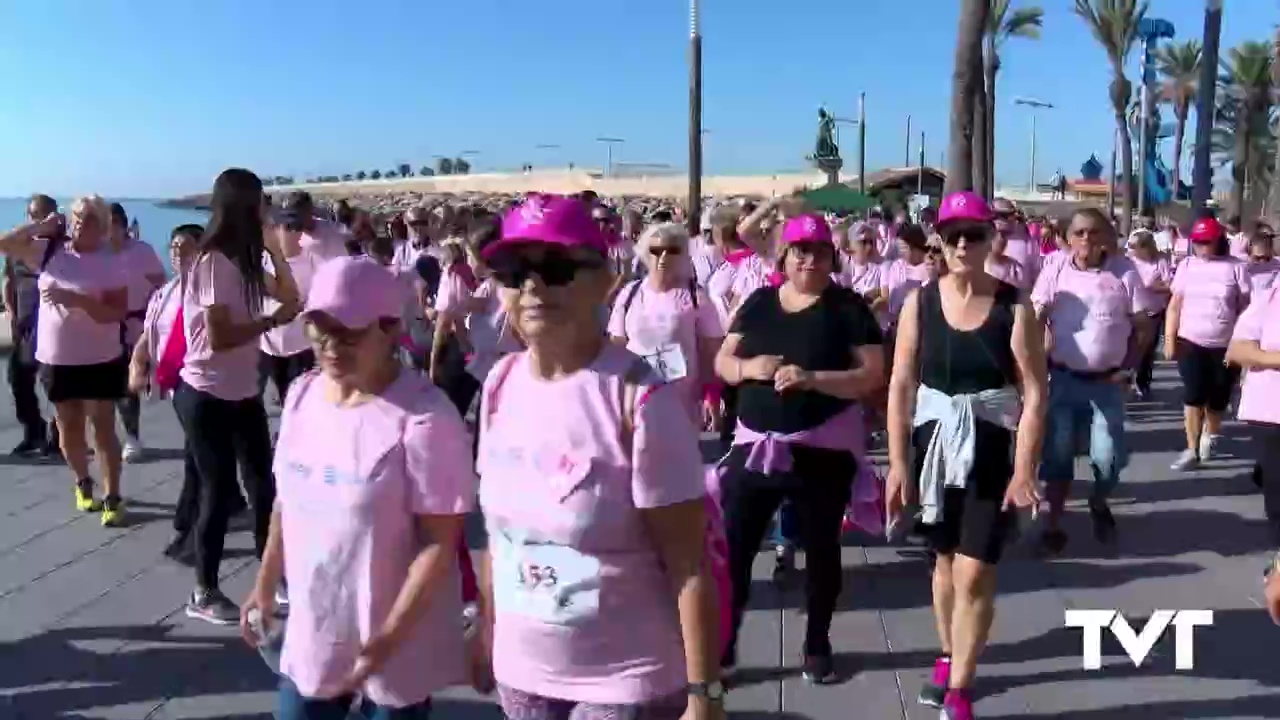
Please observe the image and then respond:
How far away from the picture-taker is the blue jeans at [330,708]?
2.70 m

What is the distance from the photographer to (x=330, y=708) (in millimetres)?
2748

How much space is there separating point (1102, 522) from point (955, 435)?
10.1 feet

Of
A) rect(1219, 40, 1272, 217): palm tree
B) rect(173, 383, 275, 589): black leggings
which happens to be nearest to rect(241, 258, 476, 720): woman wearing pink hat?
rect(173, 383, 275, 589): black leggings

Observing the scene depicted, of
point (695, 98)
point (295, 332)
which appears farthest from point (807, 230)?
point (695, 98)

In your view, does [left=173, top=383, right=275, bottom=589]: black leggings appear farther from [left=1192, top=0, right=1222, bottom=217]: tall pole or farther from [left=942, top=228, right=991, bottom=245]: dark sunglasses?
[left=1192, top=0, right=1222, bottom=217]: tall pole

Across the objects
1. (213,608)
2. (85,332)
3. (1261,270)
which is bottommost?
(213,608)

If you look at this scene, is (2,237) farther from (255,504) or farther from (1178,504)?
(1178,504)

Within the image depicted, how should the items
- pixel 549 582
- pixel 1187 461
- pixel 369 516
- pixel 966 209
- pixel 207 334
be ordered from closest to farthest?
1. pixel 549 582
2. pixel 369 516
3. pixel 966 209
4. pixel 207 334
5. pixel 1187 461

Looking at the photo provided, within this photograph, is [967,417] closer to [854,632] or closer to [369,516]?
[854,632]

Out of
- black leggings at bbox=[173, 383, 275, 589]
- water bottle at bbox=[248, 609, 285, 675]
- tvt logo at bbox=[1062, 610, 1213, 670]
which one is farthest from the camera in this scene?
black leggings at bbox=[173, 383, 275, 589]

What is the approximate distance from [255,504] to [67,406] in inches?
94.6

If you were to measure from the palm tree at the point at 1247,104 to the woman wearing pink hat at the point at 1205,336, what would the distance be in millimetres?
43138

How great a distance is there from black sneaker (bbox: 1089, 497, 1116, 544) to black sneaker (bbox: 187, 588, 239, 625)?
454 centimetres

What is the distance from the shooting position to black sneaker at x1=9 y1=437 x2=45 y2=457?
8.65 m
